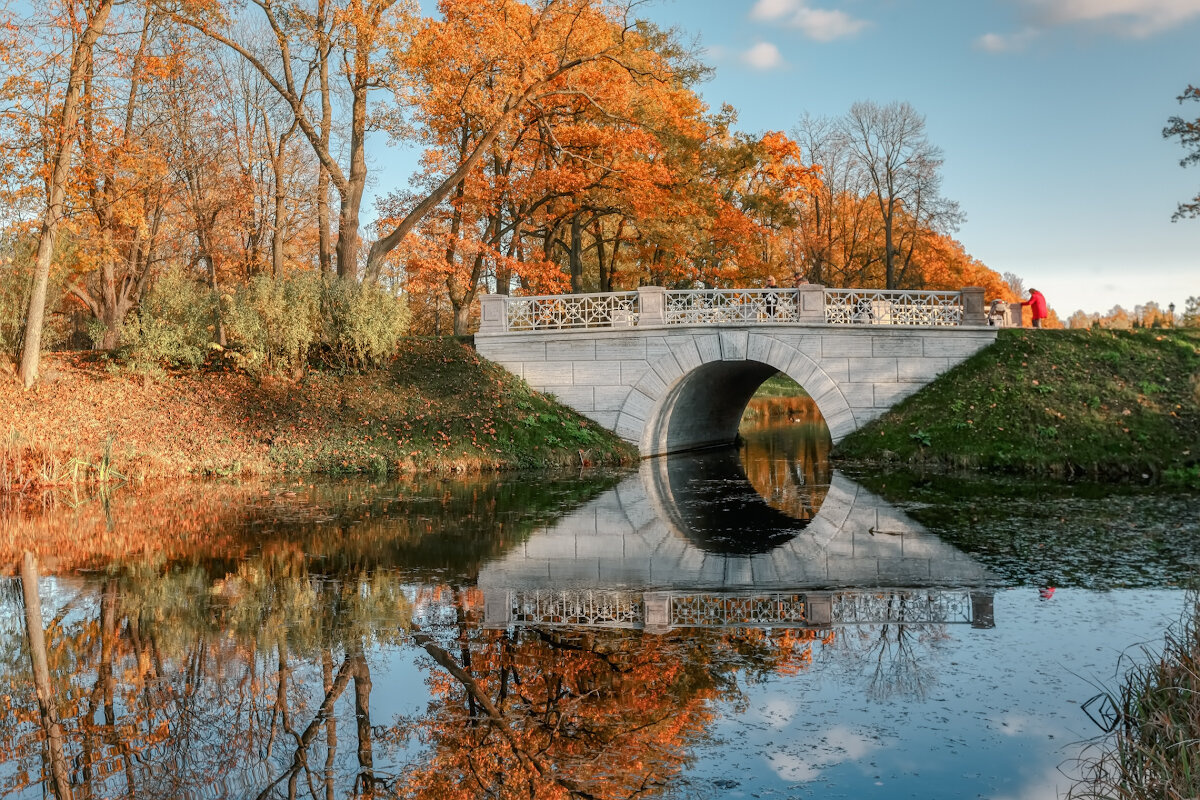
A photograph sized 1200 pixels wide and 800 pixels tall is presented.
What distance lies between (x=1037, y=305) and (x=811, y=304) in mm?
7723

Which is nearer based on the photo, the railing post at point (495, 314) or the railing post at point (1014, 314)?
the railing post at point (495, 314)

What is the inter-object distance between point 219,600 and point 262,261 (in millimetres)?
22945

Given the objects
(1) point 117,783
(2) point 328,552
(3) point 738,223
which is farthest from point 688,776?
(3) point 738,223

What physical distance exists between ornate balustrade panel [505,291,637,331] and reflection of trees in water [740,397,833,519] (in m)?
4.78

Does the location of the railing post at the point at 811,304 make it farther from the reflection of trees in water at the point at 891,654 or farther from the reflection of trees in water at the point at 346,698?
the reflection of trees in water at the point at 346,698

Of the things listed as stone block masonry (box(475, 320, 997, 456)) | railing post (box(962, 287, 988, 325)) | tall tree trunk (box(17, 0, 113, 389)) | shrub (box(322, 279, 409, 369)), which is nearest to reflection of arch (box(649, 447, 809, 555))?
stone block masonry (box(475, 320, 997, 456))

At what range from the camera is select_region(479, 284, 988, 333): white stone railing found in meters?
22.0

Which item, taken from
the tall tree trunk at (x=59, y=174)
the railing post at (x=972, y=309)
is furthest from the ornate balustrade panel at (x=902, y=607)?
the tall tree trunk at (x=59, y=174)

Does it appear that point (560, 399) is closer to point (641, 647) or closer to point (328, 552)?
point (328, 552)

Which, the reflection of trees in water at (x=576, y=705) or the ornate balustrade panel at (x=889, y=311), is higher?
the ornate balustrade panel at (x=889, y=311)

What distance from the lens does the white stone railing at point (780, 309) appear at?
72.3 ft

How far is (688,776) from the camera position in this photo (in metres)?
5.47

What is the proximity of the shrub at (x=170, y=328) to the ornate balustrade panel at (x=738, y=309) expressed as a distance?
38.5ft

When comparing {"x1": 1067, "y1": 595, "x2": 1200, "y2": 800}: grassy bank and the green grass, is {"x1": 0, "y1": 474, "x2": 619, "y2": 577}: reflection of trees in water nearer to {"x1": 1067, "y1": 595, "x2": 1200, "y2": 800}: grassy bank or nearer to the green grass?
the green grass
